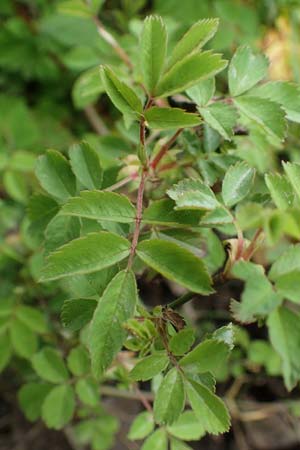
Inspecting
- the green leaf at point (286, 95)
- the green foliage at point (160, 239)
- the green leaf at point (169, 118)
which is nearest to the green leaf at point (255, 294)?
the green foliage at point (160, 239)

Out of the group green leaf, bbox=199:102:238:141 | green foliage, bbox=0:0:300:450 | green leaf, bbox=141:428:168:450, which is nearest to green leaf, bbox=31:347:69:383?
green foliage, bbox=0:0:300:450

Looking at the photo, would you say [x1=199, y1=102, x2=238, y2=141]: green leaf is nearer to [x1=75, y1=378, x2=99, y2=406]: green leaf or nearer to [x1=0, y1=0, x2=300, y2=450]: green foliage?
[x1=0, y1=0, x2=300, y2=450]: green foliage

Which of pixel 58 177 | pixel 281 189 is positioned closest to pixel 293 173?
pixel 281 189

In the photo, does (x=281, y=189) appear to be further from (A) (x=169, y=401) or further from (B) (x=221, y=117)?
(A) (x=169, y=401)

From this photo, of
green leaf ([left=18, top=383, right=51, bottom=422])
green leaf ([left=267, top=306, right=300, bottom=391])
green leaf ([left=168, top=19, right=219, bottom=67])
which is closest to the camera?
green leaf ([left=267, top=306, right=300, bottom=391])

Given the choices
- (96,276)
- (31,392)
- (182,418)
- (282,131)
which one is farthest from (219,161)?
(31,392)

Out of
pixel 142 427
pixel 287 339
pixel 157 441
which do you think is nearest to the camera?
pixel 287 339
